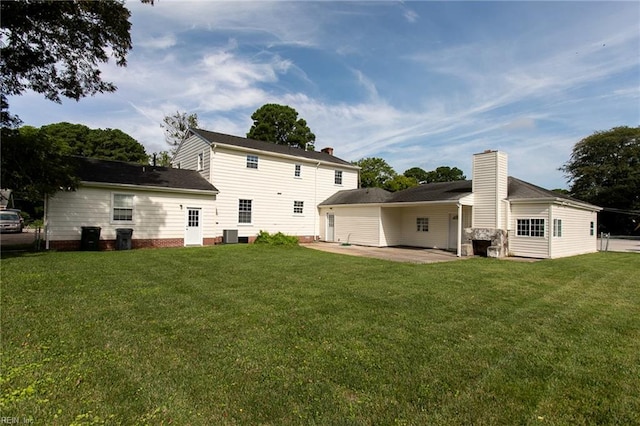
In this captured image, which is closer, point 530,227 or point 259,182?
point 530,227

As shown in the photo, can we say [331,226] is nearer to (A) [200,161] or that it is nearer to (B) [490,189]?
(A) [200,161]

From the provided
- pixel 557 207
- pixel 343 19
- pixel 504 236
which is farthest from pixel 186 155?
pixel 557 207

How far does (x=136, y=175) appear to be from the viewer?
16641mm

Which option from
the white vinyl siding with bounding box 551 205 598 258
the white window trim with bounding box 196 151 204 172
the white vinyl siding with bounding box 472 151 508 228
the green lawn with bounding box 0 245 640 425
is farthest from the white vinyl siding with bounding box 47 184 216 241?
the white vinyl siding with bounding box 551 205 598 258

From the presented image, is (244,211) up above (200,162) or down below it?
below

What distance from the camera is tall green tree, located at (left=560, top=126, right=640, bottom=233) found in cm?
3884

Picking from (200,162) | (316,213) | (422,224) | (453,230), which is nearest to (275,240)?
(316,213)

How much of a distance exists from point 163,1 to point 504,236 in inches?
641

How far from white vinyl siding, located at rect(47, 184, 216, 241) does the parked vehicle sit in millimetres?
15779

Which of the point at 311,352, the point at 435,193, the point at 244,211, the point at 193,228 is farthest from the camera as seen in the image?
the point at 244,211

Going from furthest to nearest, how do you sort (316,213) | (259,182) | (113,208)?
(316,213), (259,182), (113,208)

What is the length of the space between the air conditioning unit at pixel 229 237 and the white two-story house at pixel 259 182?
0.02 metres

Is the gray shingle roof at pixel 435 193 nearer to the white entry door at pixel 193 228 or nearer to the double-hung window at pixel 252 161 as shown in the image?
the double-hung window at pixel 252 161

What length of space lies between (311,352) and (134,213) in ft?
47.2
